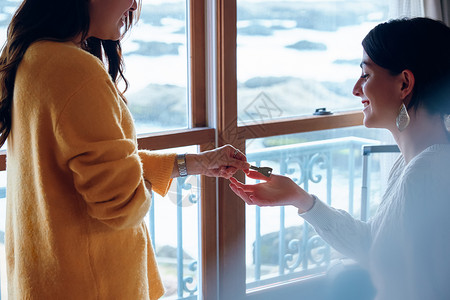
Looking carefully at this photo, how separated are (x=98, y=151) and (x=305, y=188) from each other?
5.78 ft

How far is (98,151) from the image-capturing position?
109 centimetres

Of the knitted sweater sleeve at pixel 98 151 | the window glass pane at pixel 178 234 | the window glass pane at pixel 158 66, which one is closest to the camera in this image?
the knitted sweater sleeve at pixel 98 151

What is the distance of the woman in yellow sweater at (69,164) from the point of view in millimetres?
1106

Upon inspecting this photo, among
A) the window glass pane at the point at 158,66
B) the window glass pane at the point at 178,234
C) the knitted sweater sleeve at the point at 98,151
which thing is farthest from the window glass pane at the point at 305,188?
the knitted sweater sleeve at the point at 98,151

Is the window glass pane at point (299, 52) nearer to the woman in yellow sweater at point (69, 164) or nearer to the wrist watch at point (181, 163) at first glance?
the wrist watch at point (181, 163)

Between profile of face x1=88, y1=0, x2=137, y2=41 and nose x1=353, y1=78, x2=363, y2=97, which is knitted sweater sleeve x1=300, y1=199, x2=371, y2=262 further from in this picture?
profile of face x1=88, y1=0, x2=137, y2=41

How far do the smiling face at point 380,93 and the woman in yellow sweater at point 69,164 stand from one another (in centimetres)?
74

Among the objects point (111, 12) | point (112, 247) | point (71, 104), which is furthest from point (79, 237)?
point (111, 12)

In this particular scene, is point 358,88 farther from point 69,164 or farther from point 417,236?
point 69,164

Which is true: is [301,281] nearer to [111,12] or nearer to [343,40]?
[343,40]

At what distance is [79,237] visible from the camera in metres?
1.20

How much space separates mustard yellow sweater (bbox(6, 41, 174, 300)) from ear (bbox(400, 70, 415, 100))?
783 millimetres

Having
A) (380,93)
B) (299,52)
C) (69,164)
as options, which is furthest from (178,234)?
(69,164)

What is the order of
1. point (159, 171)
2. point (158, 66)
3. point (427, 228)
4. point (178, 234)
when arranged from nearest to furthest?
point (427, 228) → point (159, 171) → point (158, 66) → point (178, 234)
